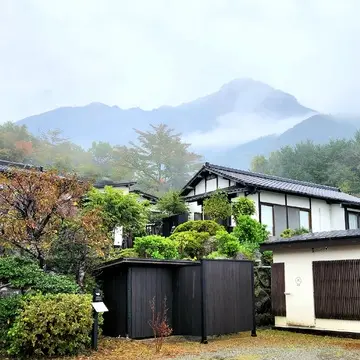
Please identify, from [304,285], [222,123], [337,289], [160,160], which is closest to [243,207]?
[304,285]

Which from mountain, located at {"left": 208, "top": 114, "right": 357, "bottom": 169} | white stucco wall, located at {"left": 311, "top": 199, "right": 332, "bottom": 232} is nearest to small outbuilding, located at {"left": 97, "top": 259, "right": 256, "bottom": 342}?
white stucco wall, located at {"left": 311, "top": 199, "right": 332, "bottom": 232}

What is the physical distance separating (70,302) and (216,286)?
3912 millimetres

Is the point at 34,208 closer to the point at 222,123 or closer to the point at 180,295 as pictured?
the point at 180,295

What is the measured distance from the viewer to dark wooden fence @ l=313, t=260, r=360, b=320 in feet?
38.4

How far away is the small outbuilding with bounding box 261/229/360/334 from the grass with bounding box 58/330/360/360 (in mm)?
590

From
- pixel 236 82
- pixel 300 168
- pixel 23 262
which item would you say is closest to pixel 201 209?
pixel 23 262

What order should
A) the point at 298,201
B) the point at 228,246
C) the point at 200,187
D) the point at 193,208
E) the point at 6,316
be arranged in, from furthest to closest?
the point at 193,208, the point at 200,187, the point at 298,201, the point at 228,246, the point at 6,316

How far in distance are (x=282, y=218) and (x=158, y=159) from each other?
30.2 metres

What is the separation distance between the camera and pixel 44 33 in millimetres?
87250

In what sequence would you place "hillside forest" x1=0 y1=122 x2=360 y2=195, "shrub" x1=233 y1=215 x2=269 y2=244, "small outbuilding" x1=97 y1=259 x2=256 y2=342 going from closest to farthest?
"small outbuilding" x1=97 y1=259 x2=256 y2=342, "shrub" x1=233 y1=215 x2=269 y2=244, "hillside forest" x1=0 y1=122 x2=360 y2=195

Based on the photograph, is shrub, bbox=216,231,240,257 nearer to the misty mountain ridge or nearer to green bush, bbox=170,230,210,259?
green bush, bbox=170,230,210,259

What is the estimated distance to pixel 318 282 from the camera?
12.5 m

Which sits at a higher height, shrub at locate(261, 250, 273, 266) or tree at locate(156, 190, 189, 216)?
tree at locate(156, 190, 189, 216)

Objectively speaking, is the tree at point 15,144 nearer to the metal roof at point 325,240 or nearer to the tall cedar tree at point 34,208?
the tall cedar tree at point 34,208
